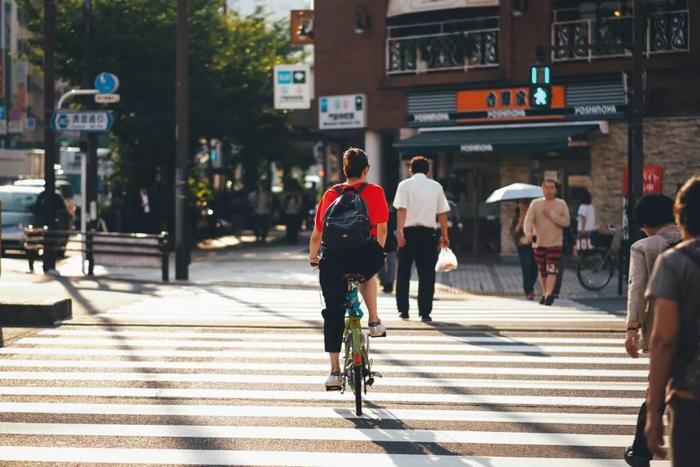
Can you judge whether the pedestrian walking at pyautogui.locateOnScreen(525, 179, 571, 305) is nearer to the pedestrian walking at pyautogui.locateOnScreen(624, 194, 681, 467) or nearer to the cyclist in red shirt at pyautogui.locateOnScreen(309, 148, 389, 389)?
the cyclist in red shirt at pyautogui.locateOnScreen(309, 148, 389, 389)

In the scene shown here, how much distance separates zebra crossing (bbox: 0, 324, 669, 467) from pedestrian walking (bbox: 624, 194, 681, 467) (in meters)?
0.58

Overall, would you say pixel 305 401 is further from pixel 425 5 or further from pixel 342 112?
pixel 342 112

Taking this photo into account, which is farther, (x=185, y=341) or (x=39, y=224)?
(x=39, y=224)

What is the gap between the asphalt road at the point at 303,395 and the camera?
23.8 feet

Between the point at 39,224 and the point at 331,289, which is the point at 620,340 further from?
the point at 39,224

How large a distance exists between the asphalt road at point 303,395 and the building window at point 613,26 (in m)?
13.9

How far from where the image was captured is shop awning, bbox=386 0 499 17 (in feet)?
94.3

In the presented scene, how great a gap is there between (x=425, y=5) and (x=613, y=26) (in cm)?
448

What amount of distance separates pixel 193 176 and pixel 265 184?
5.59 metres

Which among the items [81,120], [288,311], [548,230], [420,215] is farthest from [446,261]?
[81,120]

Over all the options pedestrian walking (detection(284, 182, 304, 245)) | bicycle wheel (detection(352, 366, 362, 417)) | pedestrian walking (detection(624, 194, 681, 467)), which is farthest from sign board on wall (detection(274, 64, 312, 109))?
pedestrian walking (detection(624, 194, 681, 467))

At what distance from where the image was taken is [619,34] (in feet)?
91.0

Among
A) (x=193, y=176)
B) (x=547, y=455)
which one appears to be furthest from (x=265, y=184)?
(x=547, y=455)

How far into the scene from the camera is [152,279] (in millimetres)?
22047
